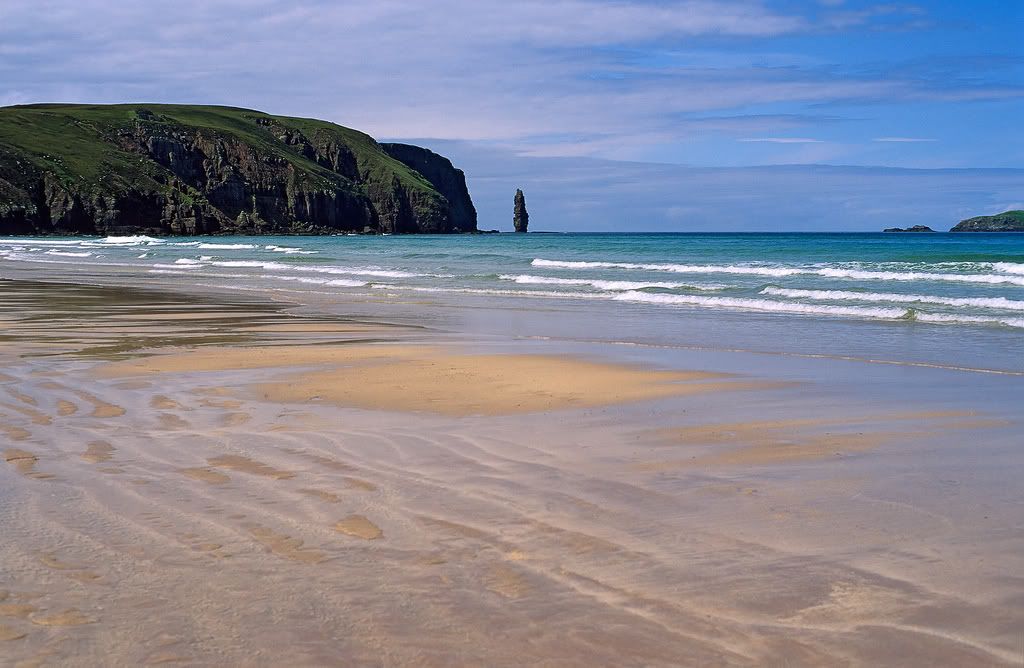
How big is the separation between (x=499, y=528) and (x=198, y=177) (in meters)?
130

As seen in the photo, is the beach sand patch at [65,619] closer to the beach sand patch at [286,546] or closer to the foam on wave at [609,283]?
the beach sand patch at [286,546]

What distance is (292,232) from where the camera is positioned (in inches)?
4946

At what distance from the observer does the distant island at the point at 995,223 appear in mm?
154375

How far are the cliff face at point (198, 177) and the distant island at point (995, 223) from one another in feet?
287

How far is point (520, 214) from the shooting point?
185625mm

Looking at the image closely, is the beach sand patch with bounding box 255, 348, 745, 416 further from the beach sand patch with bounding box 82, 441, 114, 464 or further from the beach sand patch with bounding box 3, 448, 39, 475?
the beach sand patch with bounding box 3, 448, 39, 475


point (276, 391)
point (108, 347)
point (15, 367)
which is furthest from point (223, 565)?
point (108, 347)

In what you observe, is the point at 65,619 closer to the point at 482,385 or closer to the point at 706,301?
the point at 482,385

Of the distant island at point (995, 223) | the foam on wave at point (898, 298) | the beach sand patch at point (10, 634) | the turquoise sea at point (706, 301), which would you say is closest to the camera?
the beach sand patch at point (10, 634)

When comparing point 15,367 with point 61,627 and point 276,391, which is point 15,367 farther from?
point 61,627

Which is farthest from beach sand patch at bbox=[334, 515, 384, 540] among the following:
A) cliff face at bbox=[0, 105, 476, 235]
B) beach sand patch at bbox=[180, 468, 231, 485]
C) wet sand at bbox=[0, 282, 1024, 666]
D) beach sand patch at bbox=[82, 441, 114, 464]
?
cliff face at bbox=[0, 105, 476, 235]

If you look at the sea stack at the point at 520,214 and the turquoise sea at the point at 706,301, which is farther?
the sea stack at the point at 520,214

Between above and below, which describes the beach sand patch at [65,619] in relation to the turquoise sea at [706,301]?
below

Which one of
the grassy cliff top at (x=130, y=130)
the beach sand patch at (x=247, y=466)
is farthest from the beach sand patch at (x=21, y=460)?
the grassy cliff top at (x=130, y=130)
